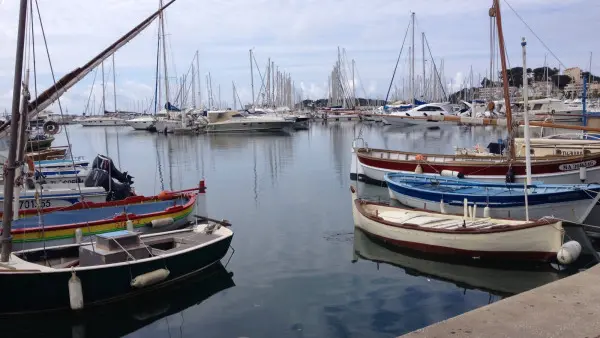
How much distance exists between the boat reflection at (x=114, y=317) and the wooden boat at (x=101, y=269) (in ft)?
0.51

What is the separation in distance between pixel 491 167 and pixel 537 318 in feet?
50.6

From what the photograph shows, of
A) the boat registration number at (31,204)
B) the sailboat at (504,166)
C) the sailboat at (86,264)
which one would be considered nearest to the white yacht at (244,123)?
the sailboat at (504,166)

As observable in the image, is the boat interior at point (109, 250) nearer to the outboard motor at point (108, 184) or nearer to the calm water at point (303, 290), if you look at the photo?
the calm water at point (303, 290)

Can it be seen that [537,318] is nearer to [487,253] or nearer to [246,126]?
[487,253]

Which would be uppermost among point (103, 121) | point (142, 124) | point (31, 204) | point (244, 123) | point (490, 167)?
point (103, 121)

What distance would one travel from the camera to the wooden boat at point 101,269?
→ 10.3 meters

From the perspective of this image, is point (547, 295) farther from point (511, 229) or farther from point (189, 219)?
point (189, 219)

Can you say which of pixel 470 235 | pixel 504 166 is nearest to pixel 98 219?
pixel 470 235

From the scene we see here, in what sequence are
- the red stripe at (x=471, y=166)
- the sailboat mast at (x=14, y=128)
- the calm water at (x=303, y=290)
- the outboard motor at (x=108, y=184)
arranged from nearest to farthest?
the sailboat mast at (x=14, y=128) → the calm water at (x=303, y=290) → the outboard motor at (x=108, y=184) → the red stripe at (x=471, y=166)

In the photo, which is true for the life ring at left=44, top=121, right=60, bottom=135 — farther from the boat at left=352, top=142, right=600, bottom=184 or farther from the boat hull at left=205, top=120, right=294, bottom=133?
the boat hull at left=205, top=120, right=294, bottom=133

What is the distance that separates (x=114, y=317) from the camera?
10.6 m

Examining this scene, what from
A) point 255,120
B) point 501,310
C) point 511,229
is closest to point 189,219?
point 511,229

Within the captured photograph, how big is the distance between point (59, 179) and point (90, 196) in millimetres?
4681

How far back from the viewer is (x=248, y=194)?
82.4 feet
